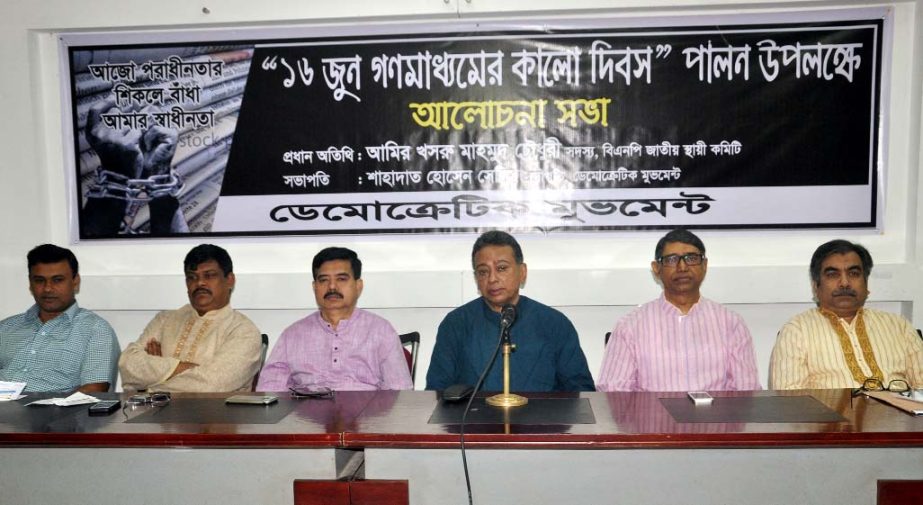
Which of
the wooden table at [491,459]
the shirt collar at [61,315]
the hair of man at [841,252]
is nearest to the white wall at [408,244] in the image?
the shirt collar at [61,315]

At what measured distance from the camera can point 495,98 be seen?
4.39 meters

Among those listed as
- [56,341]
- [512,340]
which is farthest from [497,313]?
[56,341]

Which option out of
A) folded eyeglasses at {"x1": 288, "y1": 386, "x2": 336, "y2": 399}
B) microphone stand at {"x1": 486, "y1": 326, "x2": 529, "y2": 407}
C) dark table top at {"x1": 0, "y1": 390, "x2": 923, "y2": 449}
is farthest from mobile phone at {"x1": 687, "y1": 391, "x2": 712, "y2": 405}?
folded eyeglasses at {"x1": 288, "y1": 386, "x2": 336, "y2": 399}

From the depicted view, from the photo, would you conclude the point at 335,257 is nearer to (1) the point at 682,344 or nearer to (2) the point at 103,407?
(2) the point at 103,407

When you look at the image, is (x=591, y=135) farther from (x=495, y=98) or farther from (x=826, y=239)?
(x=826, y=239)

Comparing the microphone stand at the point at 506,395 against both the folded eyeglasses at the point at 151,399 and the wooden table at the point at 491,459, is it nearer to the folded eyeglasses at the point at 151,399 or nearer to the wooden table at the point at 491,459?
the wooden table at the point at 491,459

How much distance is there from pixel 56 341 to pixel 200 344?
736mm

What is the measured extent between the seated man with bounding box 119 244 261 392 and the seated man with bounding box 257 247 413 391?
0.49 feet

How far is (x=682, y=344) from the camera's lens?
11.0 ft

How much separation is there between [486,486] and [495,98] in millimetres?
2645

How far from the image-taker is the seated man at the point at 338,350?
3.49m

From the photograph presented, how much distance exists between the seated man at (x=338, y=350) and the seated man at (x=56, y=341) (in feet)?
2.90

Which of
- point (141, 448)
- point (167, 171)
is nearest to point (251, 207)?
point (167, 171)

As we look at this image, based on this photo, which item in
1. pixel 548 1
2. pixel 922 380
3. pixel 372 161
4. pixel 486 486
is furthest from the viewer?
pixel 372 161
